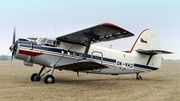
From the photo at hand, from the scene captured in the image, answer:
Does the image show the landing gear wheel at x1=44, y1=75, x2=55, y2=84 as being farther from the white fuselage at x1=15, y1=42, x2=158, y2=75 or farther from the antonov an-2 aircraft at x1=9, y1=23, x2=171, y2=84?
the white fuselage at x1=15, y1=42, x2=158, y2=75

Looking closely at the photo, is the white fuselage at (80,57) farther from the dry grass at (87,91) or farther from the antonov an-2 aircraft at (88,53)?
the dry grass at (87,91)

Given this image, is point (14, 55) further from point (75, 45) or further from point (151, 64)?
point (151, 64)

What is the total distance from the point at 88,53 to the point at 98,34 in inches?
79.8

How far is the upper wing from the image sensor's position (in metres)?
7.51

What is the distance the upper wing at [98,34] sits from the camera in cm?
751

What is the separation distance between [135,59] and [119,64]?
52.1 inches

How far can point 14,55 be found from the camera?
9.09m

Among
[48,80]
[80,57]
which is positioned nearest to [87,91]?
[48,80]

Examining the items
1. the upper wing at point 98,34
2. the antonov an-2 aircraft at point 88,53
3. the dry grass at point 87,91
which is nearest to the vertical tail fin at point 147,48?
the antonov an-2 aircraft at point 88,53

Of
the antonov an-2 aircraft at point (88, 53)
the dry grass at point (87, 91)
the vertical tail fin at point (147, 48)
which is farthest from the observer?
the vertical tail fin at point (147, 48)

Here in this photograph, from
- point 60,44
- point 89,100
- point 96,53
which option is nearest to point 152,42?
point 96,53

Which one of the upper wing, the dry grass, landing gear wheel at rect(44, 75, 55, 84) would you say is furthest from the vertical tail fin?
landing gear wheel at rect(44, 75, 55, 84)

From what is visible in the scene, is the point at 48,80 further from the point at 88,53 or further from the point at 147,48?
the point at 147,48

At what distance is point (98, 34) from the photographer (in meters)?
8.75
